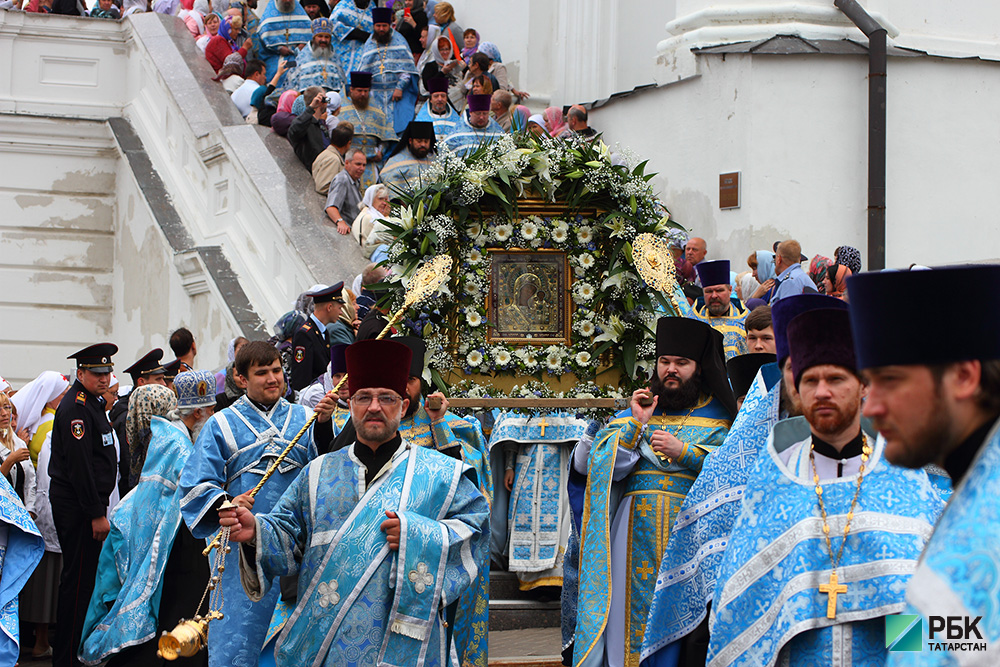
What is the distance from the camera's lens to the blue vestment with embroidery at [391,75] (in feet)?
45.7

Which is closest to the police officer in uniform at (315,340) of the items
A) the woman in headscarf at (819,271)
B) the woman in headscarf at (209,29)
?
the woman in headscarf at (819,271)

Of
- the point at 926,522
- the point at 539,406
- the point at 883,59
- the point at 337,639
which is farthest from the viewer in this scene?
the point at 883,59

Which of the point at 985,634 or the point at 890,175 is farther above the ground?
the point at 890,175

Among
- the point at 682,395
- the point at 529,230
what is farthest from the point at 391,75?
the point at 682,395

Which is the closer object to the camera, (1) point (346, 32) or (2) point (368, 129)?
(2) point (368, 129)

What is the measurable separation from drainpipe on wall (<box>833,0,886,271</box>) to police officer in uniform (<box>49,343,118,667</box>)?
25.7 feet

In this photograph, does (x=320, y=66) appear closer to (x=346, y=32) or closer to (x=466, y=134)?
(x=346, y=32)

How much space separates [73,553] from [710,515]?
4.69m

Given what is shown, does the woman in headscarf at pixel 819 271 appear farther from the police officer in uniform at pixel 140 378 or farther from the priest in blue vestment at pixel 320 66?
the priest in blue vestment at pixel 320 66

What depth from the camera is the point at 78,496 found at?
803 centimetres

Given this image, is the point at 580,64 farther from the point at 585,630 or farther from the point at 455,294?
the point at 585,630

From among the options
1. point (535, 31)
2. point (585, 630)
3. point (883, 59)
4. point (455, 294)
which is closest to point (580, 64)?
point (535, 31)

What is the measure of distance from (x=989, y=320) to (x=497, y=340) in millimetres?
4864

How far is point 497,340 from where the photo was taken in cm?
714
